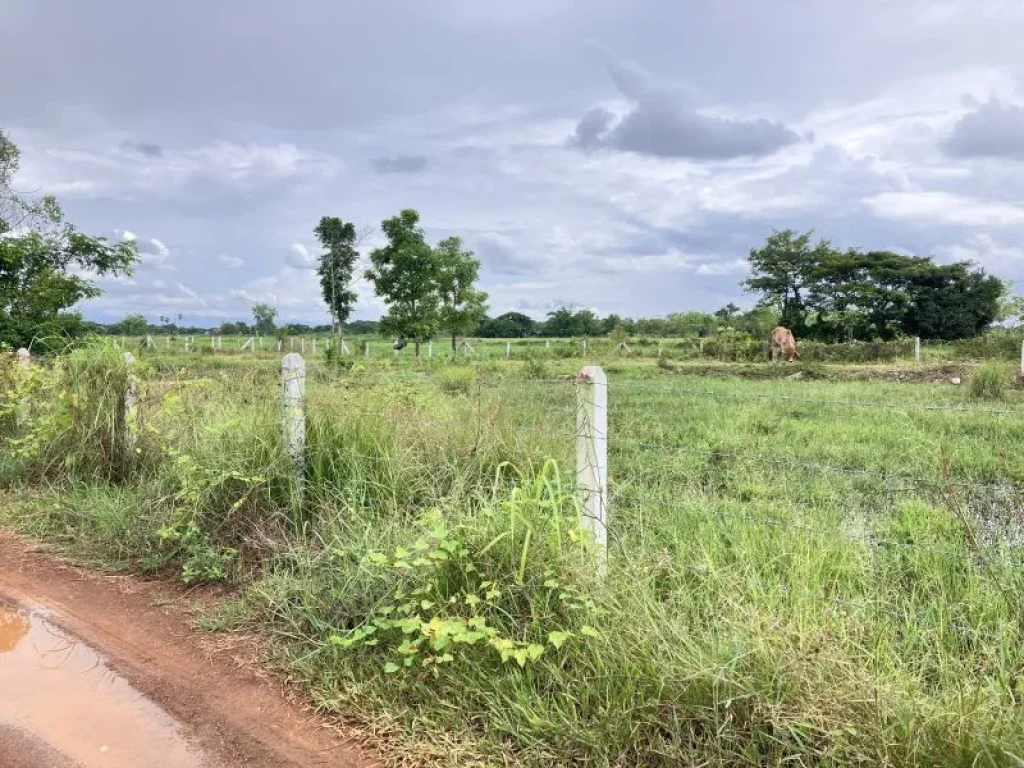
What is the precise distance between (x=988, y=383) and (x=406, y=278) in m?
20.2

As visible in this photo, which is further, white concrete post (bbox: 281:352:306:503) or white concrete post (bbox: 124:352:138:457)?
white concrete post (bbox: 124:352:138:457)

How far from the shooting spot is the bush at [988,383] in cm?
1236

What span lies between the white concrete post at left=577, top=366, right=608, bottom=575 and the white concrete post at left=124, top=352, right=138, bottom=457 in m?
3.86

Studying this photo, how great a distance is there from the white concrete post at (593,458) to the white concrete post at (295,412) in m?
1.91

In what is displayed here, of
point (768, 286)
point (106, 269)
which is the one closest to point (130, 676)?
point (106, 269)

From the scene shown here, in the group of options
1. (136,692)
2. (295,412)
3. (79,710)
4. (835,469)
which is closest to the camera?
(79,710)

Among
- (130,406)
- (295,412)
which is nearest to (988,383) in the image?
(295,412)

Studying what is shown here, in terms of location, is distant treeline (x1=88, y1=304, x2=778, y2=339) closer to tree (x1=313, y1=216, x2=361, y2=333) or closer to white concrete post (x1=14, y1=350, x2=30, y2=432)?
tree (x1=313, y1=216, x2=361, y2=333)

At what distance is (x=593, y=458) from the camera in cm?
311

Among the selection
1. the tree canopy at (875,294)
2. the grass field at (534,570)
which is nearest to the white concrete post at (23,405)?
the grass field at (534,570)

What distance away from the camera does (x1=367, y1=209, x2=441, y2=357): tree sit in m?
27.4

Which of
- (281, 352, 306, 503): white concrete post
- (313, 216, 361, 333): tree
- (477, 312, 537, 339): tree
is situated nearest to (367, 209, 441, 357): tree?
(313, 216, 361, 333): tree

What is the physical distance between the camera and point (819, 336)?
144 feet

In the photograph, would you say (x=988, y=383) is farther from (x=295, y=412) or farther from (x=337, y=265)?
(x=337, y=265)
